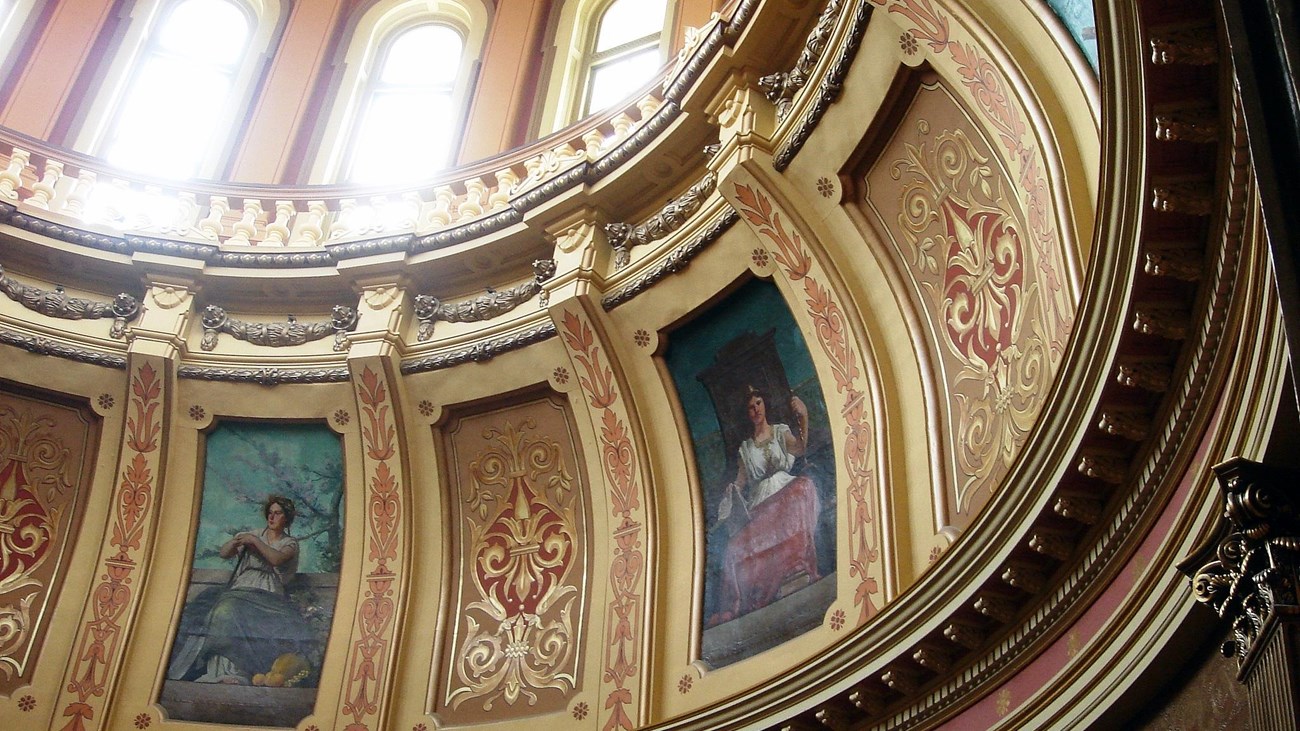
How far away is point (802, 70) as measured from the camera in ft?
31.2

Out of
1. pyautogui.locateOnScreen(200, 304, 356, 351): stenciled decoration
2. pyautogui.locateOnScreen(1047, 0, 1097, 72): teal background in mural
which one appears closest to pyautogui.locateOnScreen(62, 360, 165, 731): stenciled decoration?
pyautogui.locateOnScreen(200, 304, 356, 351): stenciled decoration

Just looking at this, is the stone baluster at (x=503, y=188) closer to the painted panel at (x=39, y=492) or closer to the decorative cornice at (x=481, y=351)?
the decorative cornice at (x=481, y=351)

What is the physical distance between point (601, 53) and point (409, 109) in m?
2.44

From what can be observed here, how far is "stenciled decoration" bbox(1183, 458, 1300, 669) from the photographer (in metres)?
4.21

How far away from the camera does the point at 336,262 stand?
1216 cm

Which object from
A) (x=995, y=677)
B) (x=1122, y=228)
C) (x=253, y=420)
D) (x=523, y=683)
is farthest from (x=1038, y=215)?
(x=253, y=420)

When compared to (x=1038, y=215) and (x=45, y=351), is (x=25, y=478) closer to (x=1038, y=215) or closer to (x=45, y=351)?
(x=45, y=351)

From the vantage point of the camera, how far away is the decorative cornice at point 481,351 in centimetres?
1138

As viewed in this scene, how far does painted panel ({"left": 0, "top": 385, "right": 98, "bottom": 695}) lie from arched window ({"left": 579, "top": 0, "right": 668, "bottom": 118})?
20.1ft

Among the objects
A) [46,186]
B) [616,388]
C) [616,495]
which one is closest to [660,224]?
[616,388]

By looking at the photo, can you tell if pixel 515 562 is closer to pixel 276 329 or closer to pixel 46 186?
pixel 276 329

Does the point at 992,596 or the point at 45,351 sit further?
the point at 45,351

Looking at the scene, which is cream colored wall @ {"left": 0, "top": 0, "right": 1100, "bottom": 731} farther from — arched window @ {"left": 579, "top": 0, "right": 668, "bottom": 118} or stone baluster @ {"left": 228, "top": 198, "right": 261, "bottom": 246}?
arched window @ {"left": 579, "top": 0, "right": 668, "bottom": 118}

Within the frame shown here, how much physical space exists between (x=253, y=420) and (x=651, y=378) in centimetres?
422
